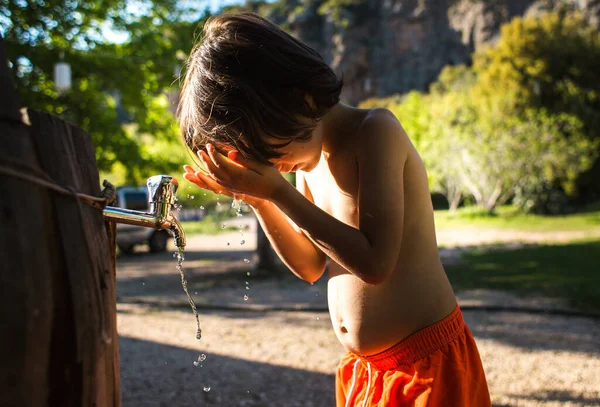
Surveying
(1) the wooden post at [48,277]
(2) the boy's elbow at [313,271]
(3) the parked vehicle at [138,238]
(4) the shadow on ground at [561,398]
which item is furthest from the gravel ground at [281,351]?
(3) the parked vehicle at [138,238]

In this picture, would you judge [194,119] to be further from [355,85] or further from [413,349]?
[355,85]

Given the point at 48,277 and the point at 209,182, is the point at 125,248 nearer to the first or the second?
the point at 209,182

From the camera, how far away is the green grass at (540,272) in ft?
23.4

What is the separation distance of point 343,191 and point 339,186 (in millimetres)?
21

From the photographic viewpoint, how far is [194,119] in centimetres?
139

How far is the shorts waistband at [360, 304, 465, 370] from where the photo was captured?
1512mm

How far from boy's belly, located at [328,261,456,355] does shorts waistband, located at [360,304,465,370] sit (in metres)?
0.01

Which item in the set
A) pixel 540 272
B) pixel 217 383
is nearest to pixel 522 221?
pixel 540 272

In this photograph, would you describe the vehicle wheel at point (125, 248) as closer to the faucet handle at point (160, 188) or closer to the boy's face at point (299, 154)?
the boy's face at point (299, 154)

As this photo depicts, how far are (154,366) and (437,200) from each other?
1246 inches

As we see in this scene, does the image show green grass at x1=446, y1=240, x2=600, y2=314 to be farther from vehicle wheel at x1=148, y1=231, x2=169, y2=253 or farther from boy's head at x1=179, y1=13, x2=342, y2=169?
vehicle wheel at x1=148, y1=231, x2=169, y2=253

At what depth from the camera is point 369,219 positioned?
132 centimetres

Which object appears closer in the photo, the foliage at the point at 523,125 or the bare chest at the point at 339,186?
the bare chest at the point at 339,186

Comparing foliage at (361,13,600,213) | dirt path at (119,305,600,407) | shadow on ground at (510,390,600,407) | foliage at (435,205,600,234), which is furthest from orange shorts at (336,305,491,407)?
foliage at (361,13,600,213)
